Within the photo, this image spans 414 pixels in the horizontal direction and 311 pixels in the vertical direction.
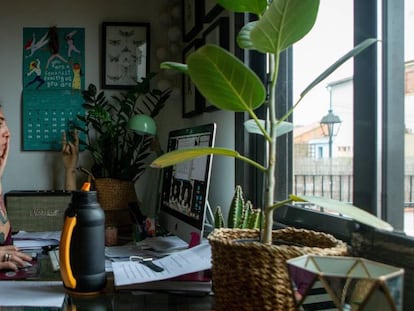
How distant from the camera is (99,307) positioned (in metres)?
0.98

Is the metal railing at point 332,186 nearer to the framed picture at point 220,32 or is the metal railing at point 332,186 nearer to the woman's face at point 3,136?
the framed picture at point 220,32

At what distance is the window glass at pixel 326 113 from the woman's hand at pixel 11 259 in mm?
892

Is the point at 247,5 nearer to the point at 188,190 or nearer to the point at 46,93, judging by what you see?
the point at 188,190

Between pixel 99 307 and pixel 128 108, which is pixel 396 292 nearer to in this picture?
pixel 99 307

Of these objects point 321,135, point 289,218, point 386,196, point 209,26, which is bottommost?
point 289,218

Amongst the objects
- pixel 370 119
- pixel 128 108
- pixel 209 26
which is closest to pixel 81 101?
pixel 128 108

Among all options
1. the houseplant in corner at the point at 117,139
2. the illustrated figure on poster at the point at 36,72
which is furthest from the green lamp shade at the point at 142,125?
the illustrated figure on poster at the point at 36,72

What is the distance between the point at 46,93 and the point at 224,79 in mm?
2274

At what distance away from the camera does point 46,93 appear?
8.80 ft

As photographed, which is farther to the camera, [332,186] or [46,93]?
[46,93]

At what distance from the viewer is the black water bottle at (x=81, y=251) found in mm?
1040

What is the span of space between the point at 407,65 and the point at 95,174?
1.87 m

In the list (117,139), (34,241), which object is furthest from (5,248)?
(117,139)

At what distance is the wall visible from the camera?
2.68m
